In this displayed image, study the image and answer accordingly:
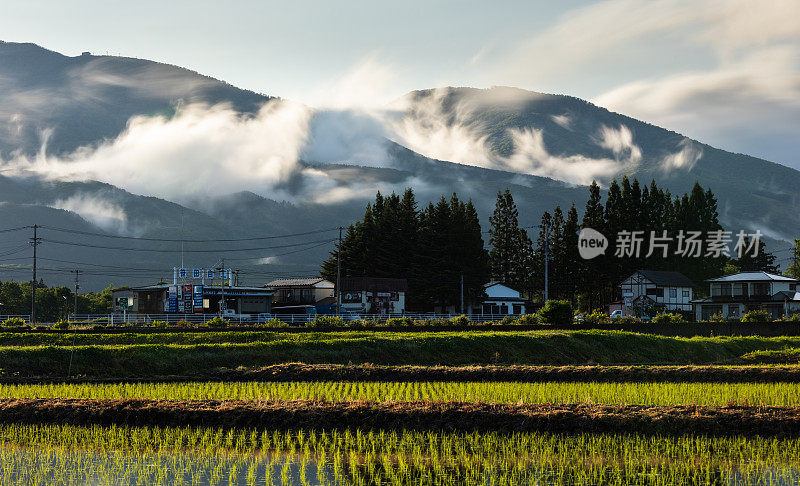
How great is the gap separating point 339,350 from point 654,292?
60162 mm

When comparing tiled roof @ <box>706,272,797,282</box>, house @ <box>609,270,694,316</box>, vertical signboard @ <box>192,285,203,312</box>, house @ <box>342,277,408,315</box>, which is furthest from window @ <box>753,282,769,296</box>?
vertical signboard @ <box>192,285,203,312</box>

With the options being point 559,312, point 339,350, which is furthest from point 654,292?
point 339,350

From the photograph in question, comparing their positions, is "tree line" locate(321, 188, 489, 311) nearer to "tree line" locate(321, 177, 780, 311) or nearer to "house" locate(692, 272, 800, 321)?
"tree line" locate(321, 177, 780, 311)

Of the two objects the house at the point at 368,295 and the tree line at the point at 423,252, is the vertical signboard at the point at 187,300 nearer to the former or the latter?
the house at the point at 368,295

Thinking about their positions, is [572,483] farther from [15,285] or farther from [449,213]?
[15,285]

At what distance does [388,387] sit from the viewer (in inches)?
961

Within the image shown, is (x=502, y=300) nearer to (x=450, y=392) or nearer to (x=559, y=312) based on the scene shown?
(x=559, y=312)

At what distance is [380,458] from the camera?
46.4 feet

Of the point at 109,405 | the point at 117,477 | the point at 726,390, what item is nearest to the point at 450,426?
the point at 117,477

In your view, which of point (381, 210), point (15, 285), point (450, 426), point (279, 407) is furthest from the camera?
point (15, 285)

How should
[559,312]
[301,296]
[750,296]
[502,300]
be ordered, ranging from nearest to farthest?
1. [559,312]
2. [750,296]
3. [301,296]
4. [502,300]

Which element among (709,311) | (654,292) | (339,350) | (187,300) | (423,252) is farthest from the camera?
(423,252)

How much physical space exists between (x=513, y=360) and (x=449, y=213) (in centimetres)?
5381

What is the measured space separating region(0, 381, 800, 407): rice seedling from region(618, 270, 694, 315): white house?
6193cm
